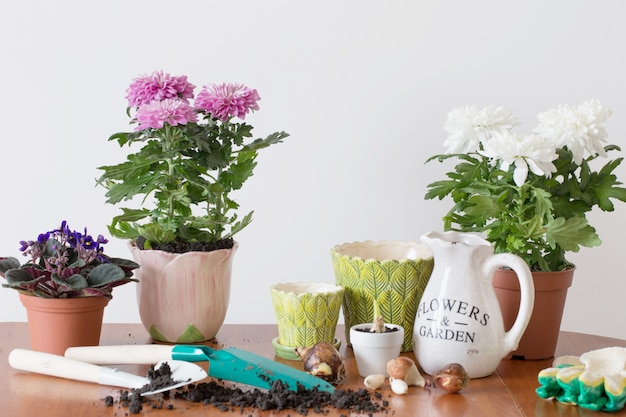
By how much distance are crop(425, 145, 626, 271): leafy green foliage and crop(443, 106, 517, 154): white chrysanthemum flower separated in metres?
0.03

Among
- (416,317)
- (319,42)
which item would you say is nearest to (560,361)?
(416,317)

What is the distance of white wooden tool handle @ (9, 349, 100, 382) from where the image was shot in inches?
51.1

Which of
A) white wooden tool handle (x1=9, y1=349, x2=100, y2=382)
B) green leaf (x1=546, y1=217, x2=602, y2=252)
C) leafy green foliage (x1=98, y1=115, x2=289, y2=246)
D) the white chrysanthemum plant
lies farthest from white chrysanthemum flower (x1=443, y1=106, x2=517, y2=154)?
white wooden tool handle (x1=9, y1=349, x2=100, y2=382)

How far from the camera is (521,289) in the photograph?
1339 millimetres

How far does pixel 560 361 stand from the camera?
4.60ft

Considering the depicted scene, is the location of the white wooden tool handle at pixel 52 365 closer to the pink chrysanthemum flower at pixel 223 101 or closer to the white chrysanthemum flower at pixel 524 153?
the pink chrysanthemum flower at pixel 223 101

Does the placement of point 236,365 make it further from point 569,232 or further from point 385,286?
point 569,232

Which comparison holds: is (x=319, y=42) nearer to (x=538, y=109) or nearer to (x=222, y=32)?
(x=222, y=32)

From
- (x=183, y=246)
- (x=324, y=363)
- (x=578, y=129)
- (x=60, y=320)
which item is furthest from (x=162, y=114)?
(x=578, y=129)

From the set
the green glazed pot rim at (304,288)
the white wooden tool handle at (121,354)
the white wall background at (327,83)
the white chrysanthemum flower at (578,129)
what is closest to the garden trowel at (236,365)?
the white wooden tool handle at (121,354)

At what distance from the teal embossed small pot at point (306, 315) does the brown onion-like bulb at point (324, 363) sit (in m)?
0.10

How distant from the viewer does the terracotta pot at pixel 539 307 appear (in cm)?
145

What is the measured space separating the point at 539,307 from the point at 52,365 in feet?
2.58

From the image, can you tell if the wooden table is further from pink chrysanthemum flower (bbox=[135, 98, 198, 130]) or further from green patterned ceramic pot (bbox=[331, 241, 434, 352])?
pink chrysanthemum flower (bbox=[135, 98, 198, 130])
